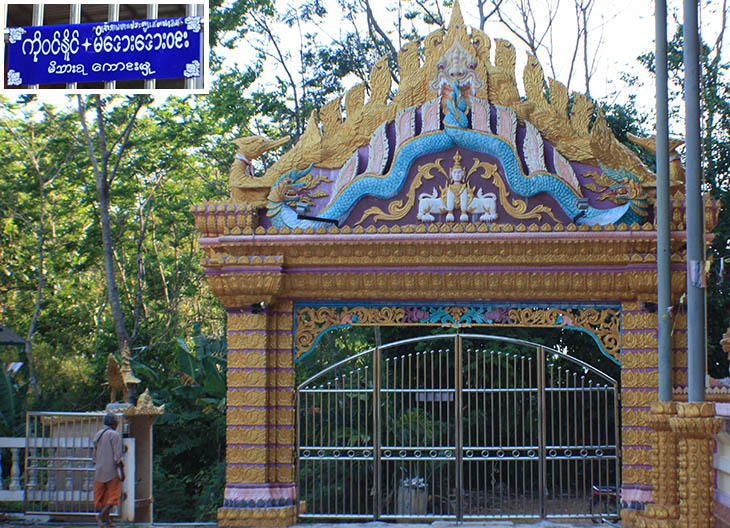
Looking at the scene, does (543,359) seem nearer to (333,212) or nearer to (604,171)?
(604,171)

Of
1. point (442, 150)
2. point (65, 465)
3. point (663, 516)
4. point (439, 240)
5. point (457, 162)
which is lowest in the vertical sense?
point (65, 465)

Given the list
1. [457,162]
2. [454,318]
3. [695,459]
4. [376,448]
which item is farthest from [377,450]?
[695,459]

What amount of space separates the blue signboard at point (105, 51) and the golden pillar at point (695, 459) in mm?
7227

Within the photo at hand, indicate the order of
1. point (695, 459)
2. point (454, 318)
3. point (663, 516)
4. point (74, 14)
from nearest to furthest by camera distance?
point (695, 459), point (663, 516), point (454, 318), point (74, 14)

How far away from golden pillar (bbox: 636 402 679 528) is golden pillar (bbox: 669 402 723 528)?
0.89ft

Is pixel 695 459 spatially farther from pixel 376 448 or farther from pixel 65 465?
pixel 65 465

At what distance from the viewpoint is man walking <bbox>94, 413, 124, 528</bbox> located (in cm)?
821

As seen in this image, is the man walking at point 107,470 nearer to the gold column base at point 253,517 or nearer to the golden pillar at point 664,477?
the gold column base at point 253,517

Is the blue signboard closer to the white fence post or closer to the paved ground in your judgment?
the white fence post

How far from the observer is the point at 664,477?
6176 millimetres

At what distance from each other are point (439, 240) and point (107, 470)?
13.3ft

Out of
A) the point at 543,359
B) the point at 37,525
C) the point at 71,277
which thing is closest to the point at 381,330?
the point at 543,359

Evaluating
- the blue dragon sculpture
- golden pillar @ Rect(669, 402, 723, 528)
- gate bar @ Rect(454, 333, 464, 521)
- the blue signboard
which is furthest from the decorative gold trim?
the blue signboard

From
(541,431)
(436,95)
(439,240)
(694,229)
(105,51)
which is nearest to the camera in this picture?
(694,229)
